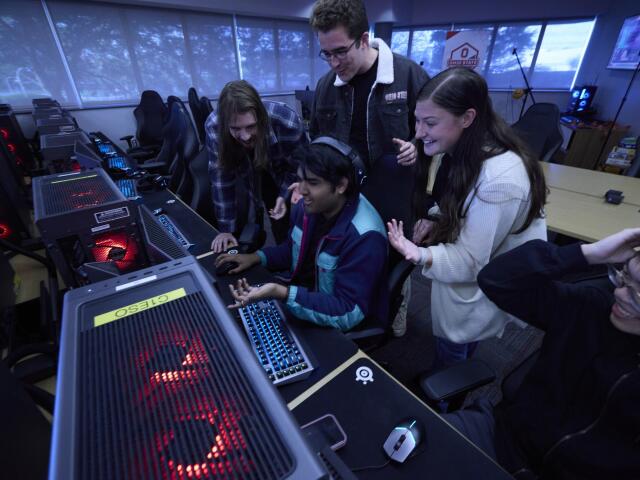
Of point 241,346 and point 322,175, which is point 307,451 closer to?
point 241,346

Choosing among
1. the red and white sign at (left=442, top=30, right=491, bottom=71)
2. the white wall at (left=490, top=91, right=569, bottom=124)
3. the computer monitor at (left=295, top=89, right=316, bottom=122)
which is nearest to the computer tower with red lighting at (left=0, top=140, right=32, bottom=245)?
the computer monitor at (left=295, top=89, right=316, bottom=122)

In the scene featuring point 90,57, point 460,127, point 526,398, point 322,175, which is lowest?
point 526,398

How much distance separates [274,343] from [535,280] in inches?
29.2

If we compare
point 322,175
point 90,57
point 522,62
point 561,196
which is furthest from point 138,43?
point 522,62

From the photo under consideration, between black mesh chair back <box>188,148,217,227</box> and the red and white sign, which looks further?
the red and white sign

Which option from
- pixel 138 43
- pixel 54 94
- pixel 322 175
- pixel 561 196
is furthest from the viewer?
pixel 138 43

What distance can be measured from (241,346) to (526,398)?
895 millimetres

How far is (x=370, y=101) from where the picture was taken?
1.56 m

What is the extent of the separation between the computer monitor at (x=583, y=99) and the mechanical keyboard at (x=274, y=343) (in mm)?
5656

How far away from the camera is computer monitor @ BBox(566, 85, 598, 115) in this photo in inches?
175

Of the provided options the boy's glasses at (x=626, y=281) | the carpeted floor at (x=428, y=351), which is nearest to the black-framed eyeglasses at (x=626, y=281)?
the boy's glasses at (x=626, y=281)

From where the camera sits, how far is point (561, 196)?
2.04 m

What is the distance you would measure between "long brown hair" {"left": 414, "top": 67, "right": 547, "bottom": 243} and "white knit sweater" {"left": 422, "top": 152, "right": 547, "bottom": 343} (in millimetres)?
25

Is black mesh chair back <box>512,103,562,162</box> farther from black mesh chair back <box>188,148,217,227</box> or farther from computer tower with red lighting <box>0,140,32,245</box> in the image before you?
computer tower with red lighting <box>0,140,32,245</box>
